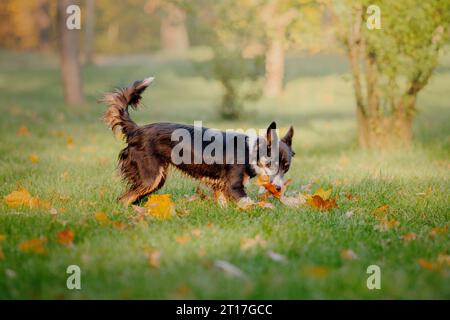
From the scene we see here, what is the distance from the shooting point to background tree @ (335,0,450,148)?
29.9ft

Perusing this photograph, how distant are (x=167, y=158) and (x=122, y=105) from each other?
0.76 m

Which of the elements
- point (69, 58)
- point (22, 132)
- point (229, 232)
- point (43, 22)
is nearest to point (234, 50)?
point (22, 132)

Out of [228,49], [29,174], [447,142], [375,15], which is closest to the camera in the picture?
[29,174]

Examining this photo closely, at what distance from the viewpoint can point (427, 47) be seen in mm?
9664

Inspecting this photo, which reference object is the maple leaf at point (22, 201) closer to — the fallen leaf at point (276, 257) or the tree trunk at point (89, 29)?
the fallen leaf at point (276, 257)

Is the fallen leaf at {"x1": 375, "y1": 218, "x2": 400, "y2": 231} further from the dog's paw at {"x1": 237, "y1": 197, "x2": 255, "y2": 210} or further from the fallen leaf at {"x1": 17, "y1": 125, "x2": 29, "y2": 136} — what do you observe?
the fallen leaf at {"x1": 17, "y1": 125, "x2": 29, "y2": 136}

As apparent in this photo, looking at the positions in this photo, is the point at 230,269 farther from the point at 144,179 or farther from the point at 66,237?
the point at 144,179

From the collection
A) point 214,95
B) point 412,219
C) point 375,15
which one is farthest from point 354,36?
point 214,95

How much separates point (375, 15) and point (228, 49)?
7.53 meters

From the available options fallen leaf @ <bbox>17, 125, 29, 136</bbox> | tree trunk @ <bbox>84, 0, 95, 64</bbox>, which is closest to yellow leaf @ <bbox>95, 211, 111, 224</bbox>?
fallen leaf @ <bbox>17, 125, 29, 136</bbox>

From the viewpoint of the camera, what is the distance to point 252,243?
4332mm

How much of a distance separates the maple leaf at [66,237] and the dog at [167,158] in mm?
1468
